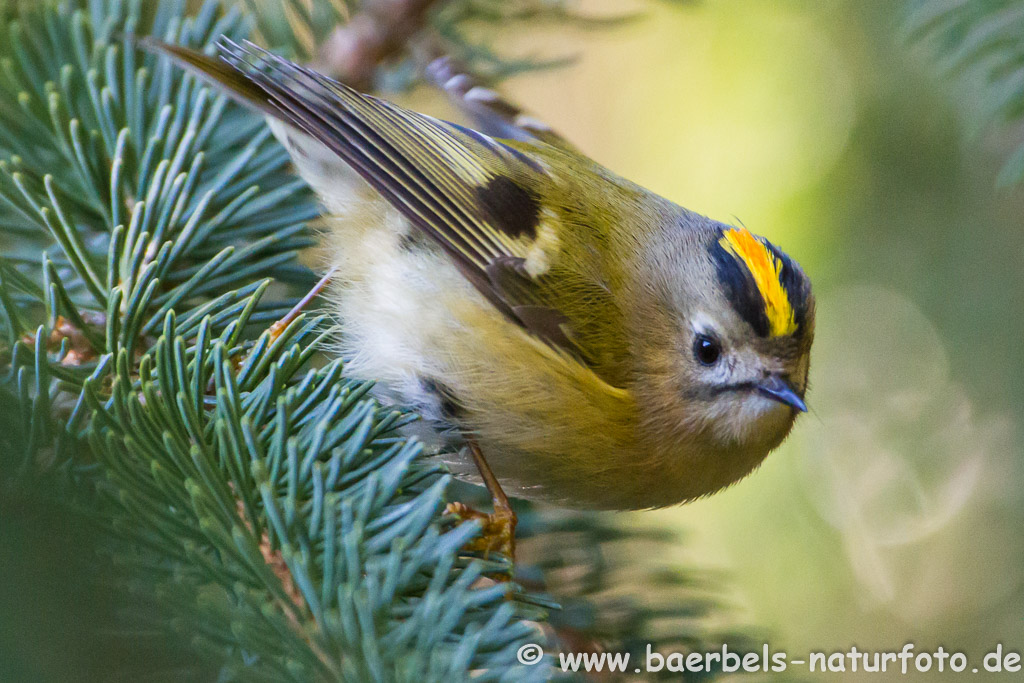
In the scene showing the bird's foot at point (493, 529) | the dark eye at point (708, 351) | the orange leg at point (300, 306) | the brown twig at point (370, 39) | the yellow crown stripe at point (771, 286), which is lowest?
the bird's foot at point (493, 529)

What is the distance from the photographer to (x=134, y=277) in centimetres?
85

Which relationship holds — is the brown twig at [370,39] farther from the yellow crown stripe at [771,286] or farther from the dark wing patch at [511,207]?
the yellow crown stripe at [771,286]

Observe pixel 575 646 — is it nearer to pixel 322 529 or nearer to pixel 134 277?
pixel 322 529

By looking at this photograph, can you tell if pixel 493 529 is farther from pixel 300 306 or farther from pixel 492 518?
pixel 300 306

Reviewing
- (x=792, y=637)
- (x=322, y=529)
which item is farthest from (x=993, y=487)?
(x=322, y=529)

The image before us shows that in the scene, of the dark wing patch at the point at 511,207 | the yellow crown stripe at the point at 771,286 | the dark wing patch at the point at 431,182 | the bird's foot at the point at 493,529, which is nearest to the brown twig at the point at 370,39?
the dark wing patch at the point at 431,182

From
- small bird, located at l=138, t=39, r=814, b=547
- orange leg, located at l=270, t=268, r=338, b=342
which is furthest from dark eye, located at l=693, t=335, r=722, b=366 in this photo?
orange leg, located at l=270, t=268, r=338, b=342

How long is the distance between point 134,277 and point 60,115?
28 centimetres

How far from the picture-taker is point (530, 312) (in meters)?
1.08

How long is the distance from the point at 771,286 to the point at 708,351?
12cm

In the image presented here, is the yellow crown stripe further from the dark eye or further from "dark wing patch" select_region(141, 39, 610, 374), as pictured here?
"dark wing patch" select_region(141, 39, 610, 374)

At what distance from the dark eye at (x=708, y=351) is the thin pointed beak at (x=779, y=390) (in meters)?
0.07

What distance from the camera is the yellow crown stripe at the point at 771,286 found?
43.9 inches

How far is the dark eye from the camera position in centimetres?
116
